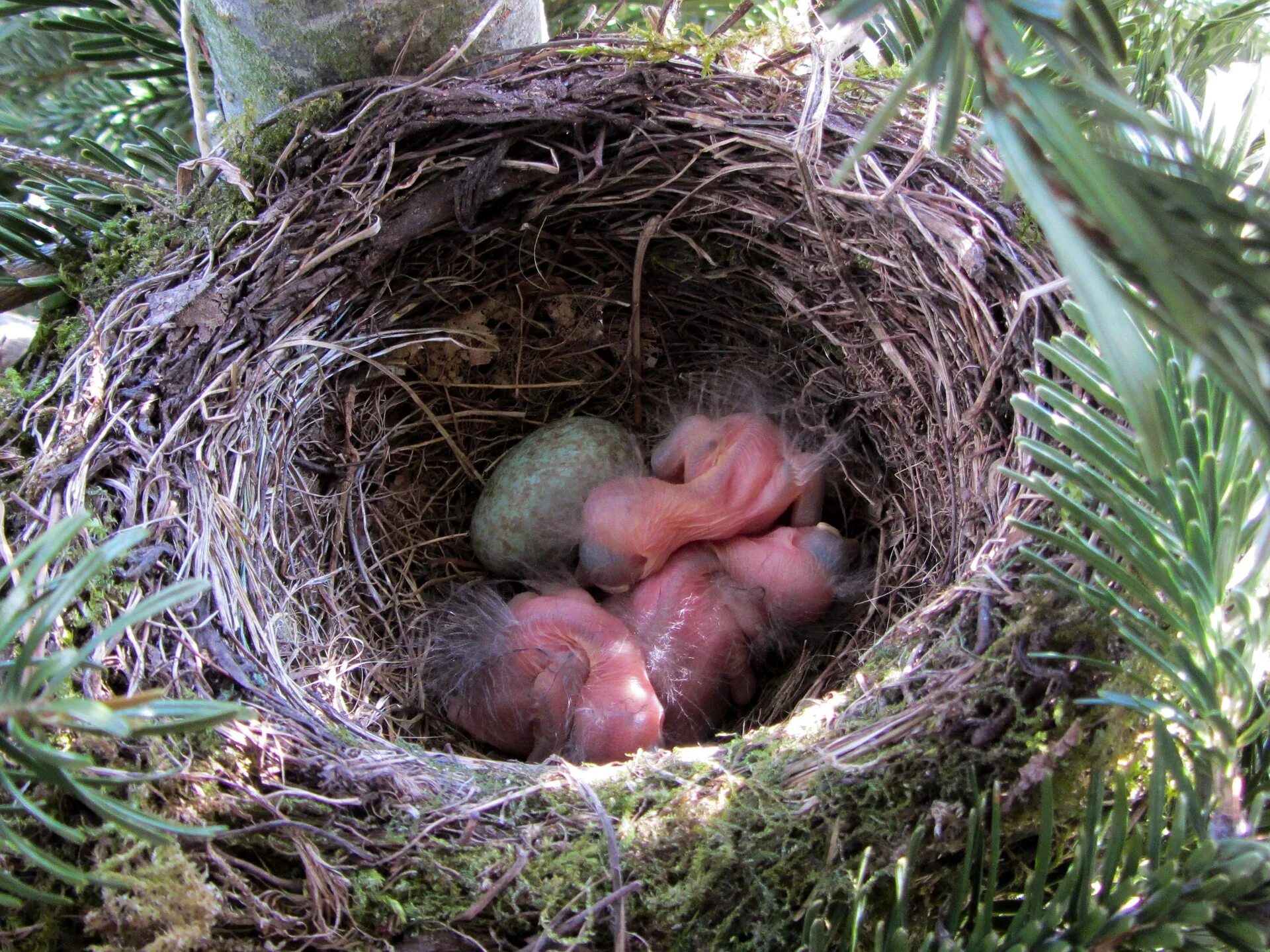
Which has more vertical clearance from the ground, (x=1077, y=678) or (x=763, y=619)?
(x=1077, y=678)

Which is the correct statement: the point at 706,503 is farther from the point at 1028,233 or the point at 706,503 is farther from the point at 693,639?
the point at 1028,233

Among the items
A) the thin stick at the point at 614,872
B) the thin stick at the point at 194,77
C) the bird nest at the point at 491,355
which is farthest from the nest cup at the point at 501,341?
the thin stick at the point at 614,872

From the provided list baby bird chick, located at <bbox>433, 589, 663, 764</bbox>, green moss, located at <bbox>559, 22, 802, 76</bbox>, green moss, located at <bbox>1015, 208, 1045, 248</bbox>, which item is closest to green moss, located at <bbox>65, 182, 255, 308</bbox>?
green moss, located at <bbox>559, 22, 802, 76</bbox>

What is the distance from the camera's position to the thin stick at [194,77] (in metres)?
1.36

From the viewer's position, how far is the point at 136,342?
1.23 m

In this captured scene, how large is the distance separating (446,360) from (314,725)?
79 cm

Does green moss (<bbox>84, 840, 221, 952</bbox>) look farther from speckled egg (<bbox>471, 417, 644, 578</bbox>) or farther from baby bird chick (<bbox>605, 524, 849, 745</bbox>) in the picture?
speckled egg (<bbox>471, 417, 644, 578</bbox>)

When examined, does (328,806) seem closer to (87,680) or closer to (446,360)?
(87,680)

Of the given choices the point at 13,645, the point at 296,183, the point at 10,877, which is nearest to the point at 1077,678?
the point at 10,877

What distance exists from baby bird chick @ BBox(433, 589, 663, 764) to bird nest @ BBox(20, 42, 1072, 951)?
7 cm

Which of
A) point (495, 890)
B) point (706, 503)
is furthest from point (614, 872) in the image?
point (706, 503)

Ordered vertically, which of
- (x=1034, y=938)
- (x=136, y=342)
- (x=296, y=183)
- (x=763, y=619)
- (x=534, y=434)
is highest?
(x=296, y=183)

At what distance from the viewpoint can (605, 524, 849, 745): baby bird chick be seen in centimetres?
146

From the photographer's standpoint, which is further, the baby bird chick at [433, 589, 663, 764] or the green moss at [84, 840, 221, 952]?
the baby bird chick at [433, 589, 663, 764]
